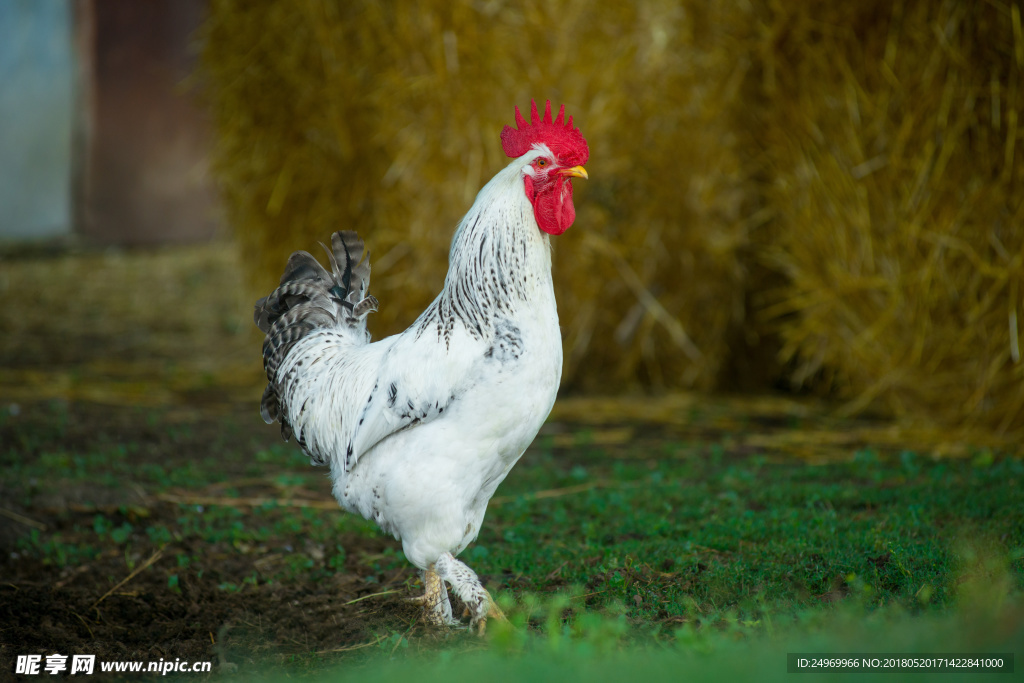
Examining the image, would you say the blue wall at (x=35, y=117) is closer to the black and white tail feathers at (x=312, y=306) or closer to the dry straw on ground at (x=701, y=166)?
the dry straw on ground at (x=701, y=166)

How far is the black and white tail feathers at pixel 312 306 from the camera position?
176 inches

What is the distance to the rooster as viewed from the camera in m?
3.58

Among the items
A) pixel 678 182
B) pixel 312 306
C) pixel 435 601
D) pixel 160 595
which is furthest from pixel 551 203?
pixel 678 182

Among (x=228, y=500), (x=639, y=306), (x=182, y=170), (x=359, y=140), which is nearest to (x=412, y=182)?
(x=359, y=140)

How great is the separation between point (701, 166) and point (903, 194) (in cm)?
166

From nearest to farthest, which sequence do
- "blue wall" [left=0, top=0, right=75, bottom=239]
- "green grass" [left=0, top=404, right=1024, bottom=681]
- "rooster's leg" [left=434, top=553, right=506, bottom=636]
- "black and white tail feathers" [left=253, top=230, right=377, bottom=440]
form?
1. "green grass" [left=0, top=404, right=1024, bottom=681]
2. "rooster's leg" [left=434, top=553, right=506, bottom=636]
3. "black and white tail feathers" [left=253, top=230, right=377, bottom=440]
4. "blue wall" [left=0, top=0, right=75, bottom=239]

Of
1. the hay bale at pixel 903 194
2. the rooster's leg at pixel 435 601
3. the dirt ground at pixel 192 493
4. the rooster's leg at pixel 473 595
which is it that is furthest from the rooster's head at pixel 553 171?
the hay bale at pixel 903 194

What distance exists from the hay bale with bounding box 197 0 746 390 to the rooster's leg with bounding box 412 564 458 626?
408 cm

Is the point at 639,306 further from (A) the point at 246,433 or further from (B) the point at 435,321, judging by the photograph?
(B) the point at 435,321

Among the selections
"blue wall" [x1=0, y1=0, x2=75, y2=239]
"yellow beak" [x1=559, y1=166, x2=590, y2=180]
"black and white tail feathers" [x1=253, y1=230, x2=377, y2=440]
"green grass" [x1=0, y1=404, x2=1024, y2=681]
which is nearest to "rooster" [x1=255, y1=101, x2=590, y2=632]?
"yellow beak" [x1=559, y1=166, x2=590, y2=180]

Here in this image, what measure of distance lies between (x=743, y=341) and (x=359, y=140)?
3.90m

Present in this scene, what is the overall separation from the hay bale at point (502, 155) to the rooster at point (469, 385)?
11.4 feet

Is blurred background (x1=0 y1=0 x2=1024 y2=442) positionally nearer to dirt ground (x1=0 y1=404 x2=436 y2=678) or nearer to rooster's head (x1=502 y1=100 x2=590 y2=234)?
dirt ground (x1=0 y1=404 x2=436 y2=678)

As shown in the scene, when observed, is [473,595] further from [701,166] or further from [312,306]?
[701,166]
